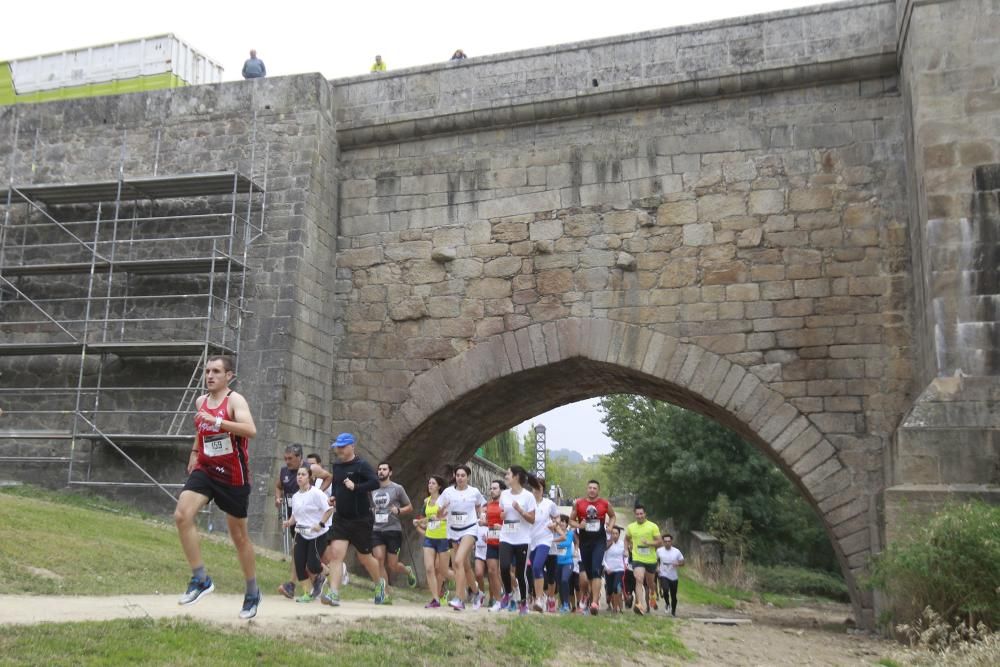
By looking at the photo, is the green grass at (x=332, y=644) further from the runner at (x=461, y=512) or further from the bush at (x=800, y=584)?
the bush at (x=800, y=584)

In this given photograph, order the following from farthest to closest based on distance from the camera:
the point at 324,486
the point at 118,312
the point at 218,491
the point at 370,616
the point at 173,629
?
the point at 118,312, the point at 324,486, the point at 370,616, the point at 218,491, the point at 173,629

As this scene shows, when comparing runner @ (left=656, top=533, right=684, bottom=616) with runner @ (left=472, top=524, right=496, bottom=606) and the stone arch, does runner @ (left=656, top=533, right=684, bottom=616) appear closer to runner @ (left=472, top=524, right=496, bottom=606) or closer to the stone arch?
the stone arch

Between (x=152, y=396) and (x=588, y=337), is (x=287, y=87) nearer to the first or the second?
(x=152, y=396)

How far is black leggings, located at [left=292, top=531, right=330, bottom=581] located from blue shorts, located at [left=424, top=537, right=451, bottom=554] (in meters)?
1.32

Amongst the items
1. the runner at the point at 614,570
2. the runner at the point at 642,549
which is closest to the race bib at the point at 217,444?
the runner at the point at 614,570

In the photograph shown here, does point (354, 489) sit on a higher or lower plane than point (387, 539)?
higher

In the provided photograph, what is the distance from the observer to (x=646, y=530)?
11.8 m

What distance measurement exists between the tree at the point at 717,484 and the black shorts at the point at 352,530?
16005 mm

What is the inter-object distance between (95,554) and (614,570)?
5.93m

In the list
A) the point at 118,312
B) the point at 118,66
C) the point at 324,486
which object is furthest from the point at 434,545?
the point at 118,66

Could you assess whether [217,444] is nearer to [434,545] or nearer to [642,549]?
[434,545]

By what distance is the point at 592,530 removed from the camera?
34.2ft

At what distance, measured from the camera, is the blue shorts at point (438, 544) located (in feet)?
30.8

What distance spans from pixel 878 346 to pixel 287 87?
7570mm
